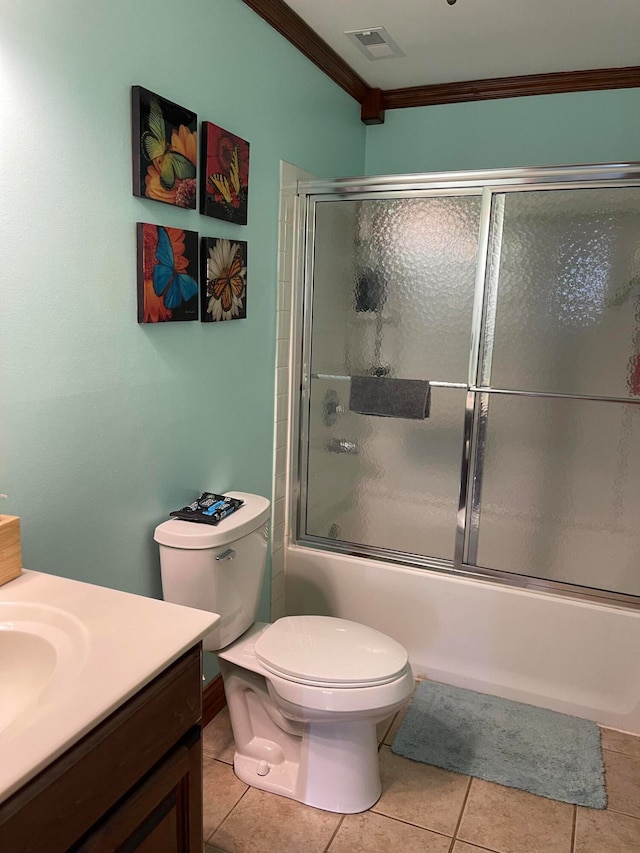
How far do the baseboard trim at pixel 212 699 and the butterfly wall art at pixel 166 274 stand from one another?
1.27 metres

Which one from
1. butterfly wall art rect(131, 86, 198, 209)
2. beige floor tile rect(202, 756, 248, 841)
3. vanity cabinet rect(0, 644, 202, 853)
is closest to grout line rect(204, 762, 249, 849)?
beige floor tile rect(202, 756, 248, 841)

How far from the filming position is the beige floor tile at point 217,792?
188cm

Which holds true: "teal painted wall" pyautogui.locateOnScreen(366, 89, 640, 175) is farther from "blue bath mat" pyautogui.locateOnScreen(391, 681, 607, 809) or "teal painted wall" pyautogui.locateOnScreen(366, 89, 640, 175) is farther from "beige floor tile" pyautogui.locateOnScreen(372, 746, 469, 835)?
"beige floor tile" pyautogui.locateOnScreen(372, 746, 469, 835)

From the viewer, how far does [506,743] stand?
2211mm

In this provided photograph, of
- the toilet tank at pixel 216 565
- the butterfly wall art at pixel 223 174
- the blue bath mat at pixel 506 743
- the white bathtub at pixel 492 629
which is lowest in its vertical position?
the blue bath mat at pixel 506 743

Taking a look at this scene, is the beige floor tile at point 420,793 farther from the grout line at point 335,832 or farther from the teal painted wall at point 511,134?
the teal painted wall at point 511,134

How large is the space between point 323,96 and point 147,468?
1714 mm

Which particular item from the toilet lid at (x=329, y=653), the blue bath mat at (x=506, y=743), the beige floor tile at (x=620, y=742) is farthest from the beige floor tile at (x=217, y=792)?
the beige floor tile at (x=620, y=742)

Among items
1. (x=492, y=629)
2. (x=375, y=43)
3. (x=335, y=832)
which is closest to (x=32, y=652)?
(x=335, y=832)

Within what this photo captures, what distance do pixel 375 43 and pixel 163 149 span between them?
1208 millimetres

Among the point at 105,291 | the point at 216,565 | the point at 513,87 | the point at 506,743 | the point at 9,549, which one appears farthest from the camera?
the point at 513,87

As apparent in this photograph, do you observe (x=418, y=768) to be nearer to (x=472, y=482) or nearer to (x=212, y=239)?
(x=472, y=482)

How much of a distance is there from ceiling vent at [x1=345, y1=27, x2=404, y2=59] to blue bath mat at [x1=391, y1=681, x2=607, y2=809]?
243 cm

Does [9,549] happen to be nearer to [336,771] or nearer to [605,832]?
[336,771]
